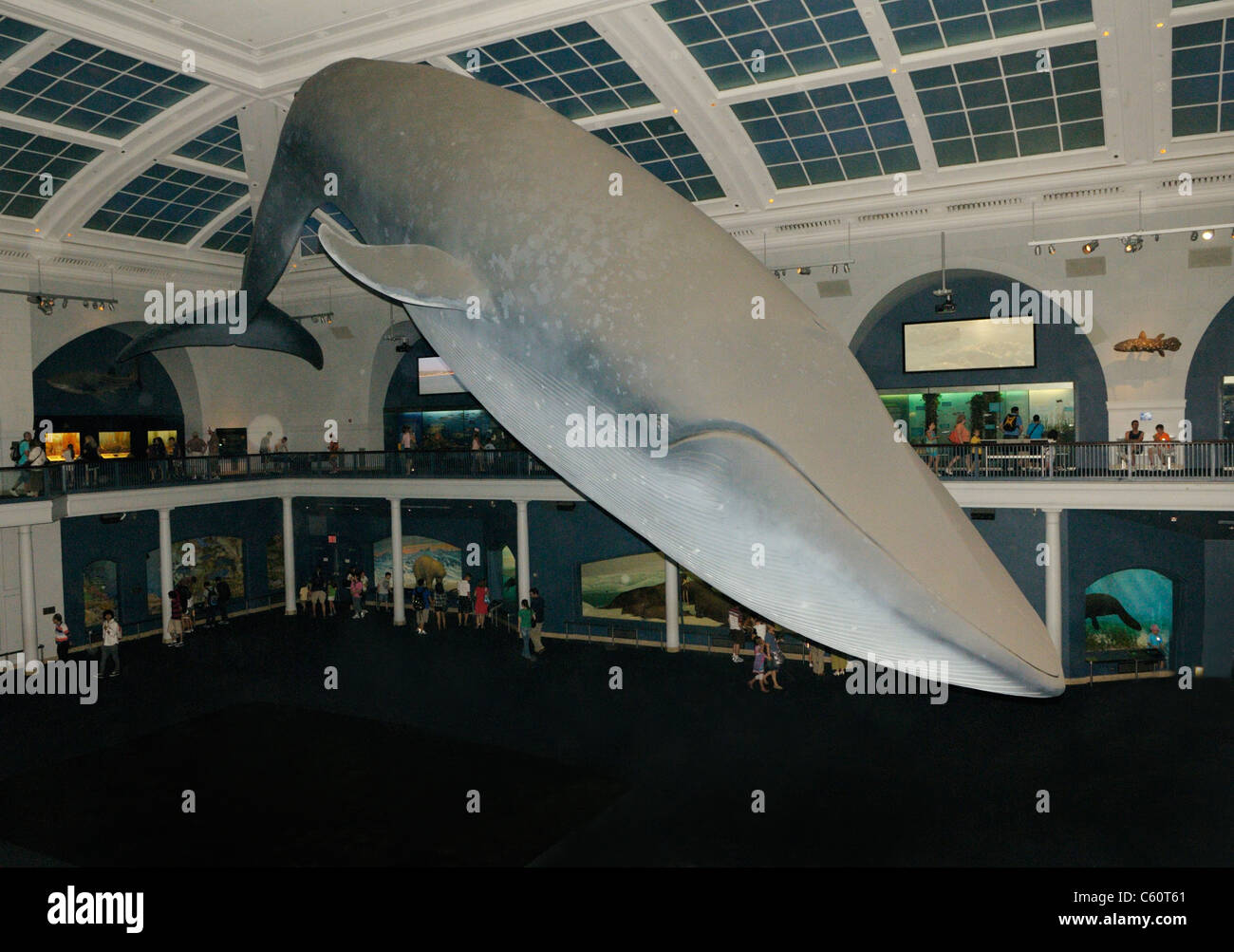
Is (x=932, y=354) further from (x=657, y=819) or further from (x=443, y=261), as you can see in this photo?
(x=443, y=261)

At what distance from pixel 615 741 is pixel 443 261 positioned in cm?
1248

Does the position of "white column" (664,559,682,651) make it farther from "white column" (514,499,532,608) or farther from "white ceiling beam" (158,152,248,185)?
"white ceiling beam" (158,152,248,185)

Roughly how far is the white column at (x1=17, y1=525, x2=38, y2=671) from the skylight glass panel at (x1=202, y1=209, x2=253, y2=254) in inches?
423

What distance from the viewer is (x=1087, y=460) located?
18.4 meters

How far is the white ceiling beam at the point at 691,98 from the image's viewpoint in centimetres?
1680

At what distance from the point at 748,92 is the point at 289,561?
18.8 meters

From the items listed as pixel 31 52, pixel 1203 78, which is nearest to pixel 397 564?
pixel 31 52

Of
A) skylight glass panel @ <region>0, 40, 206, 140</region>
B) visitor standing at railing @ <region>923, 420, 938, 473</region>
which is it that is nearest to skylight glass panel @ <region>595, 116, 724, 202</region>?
visitor standing at railing @ <region>923, 420, 938, 473</region>

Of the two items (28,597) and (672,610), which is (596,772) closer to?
(672,610)

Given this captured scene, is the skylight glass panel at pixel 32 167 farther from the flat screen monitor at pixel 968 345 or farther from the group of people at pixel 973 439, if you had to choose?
the flat screen monitor at pixel 968 345

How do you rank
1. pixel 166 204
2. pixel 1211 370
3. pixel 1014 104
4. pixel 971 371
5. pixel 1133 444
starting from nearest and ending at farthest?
1. pixel 1133 444
2. pixel 1014 104
3. pixel 1211 370
4. pixel 971 371
5. pixel 166 204

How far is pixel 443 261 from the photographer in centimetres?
316

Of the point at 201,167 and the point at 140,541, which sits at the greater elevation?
the point at 201,167

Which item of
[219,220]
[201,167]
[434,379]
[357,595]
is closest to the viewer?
[201,167]
